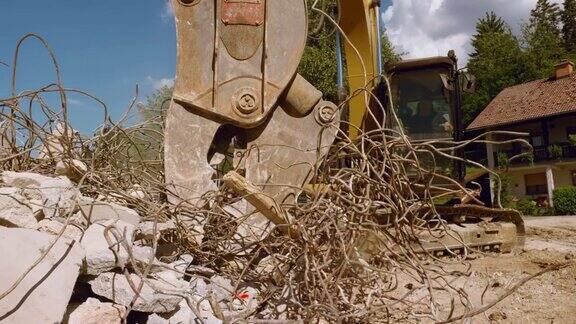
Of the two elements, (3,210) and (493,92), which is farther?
(493,92)

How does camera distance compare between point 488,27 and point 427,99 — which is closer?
point 427,99

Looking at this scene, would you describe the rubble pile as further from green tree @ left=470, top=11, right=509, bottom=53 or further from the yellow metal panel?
green tree @ left=470, top=11, right=509, bottom=53

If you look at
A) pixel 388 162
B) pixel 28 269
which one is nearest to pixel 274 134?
pixel 388 162

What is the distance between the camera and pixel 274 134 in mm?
3725

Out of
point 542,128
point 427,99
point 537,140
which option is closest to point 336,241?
point 427,99

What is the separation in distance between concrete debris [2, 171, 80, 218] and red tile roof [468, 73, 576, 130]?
30.7 metres

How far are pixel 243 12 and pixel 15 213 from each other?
6.82ft

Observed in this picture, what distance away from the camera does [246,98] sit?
11.7 ft

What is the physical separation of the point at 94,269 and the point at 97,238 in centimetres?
23

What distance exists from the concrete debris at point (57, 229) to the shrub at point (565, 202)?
26490 millimetres

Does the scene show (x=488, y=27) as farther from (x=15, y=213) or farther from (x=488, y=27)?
(x=15, y=213)

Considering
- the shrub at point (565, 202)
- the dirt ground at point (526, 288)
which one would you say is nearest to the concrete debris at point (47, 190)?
the dirt ground at point (526, 288)

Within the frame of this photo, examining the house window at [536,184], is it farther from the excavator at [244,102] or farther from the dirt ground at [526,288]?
the excavator at [244,102]

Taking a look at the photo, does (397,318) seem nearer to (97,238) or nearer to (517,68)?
(97,238)
